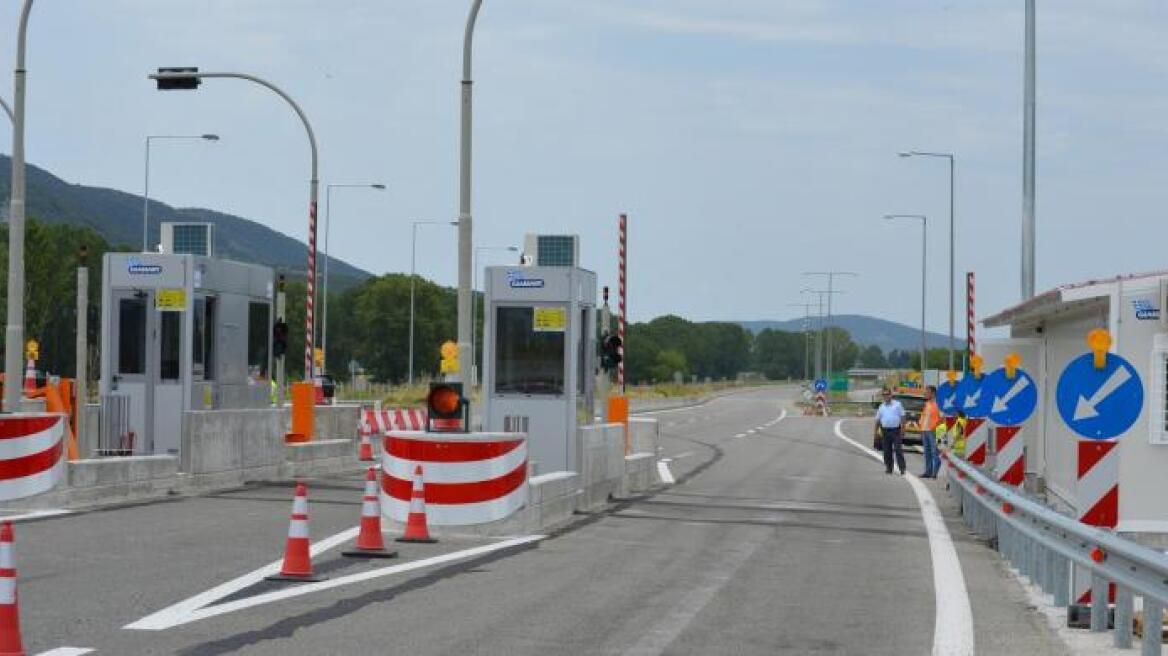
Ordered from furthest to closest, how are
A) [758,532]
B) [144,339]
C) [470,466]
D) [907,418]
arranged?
[907,418] → [144,339] → [758,532] → [470,466]

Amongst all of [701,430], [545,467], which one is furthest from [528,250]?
[701,430]

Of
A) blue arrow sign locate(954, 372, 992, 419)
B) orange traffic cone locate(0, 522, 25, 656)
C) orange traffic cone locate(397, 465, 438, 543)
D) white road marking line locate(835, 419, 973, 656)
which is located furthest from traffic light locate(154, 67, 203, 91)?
orange traffic cone locate(0, 522, 25, 656)

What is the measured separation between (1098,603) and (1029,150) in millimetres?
22229

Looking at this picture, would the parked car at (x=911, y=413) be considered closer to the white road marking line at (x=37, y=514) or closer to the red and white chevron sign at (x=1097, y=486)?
the white road marking line at (x=37, y=514)

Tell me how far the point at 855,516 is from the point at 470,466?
26.4 ft

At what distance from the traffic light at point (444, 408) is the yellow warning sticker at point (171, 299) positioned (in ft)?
26.8

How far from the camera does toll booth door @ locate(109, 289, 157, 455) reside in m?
26.6

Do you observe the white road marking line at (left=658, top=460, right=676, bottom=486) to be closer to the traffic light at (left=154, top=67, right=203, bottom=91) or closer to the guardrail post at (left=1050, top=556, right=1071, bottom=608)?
the traffic light at (left=154, top=67, right=203, bottom=91)

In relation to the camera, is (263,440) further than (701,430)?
No

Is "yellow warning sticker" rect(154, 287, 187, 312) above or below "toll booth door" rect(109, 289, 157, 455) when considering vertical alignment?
above

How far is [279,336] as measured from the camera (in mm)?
30500

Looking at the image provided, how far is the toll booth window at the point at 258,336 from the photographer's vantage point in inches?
1148

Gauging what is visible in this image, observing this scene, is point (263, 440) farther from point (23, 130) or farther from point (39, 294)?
point (39, 294)

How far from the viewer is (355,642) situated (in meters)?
11.4
